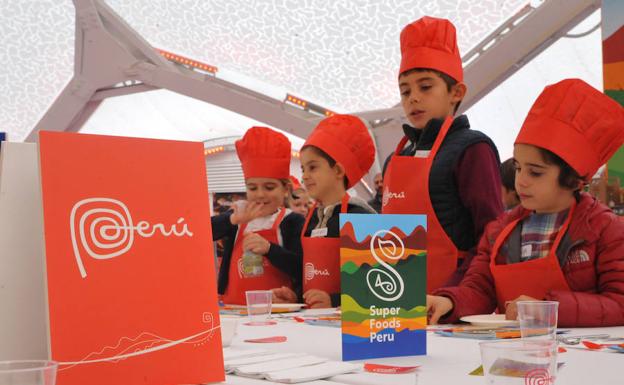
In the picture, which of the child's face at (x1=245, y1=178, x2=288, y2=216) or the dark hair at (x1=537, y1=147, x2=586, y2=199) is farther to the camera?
the child's face at (x1=245, y1=178, x2=288, y2=216)

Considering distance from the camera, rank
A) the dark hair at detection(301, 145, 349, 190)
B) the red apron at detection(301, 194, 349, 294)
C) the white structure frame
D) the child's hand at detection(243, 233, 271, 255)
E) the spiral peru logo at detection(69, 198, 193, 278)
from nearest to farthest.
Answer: the spiral peru logo at detection(69, 198, 193, 278), the red apron at detection(301, 194, 349, 294), the child's hand at detection(243, 233, 271, 255), the dark hair at detection(301, 145, 349, 190), the white structure frame

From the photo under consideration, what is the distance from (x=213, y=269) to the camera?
90 cm

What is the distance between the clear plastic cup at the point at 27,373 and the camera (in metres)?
0.60

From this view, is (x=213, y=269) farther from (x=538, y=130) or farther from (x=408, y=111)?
(x=408, y=111)

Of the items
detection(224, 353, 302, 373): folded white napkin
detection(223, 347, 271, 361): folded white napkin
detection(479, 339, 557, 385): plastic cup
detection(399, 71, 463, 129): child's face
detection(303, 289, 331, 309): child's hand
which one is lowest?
detection(303, 289, 331, 309): child's hand

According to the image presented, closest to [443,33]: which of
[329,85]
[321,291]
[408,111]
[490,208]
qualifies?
[408,111]

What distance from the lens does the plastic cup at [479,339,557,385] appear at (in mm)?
685

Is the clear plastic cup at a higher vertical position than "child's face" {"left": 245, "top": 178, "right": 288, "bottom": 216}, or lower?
lower

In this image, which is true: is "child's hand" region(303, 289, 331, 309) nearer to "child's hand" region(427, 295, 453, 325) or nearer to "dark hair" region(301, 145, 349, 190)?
"child's hand" region(427, 295, 453, 325)

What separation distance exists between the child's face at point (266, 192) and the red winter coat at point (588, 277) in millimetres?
1450

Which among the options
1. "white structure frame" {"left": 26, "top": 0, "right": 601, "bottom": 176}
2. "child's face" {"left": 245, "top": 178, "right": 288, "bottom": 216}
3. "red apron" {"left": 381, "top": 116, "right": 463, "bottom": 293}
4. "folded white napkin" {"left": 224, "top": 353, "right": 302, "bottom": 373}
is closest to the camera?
"folded white napkin" {"left": 224, "top": 353, "right": 302, "bottom": 373}

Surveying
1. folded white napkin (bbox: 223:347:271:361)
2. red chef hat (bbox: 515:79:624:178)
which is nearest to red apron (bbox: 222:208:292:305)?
red chef hat (bbox: 515:79:624:178)

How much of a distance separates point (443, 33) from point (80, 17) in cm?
662

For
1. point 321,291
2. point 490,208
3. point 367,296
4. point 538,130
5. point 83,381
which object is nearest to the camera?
point 83,381
